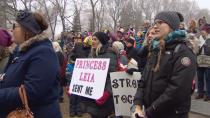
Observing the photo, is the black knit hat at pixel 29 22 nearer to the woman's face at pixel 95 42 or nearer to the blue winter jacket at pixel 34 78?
the blue winter jacket at pixel 34 78

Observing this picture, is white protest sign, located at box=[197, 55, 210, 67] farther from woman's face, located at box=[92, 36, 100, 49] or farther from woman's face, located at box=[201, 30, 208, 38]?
woman's face, located at box=[92, 36, 100, 49]

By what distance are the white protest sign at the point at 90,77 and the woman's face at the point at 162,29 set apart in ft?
8.05

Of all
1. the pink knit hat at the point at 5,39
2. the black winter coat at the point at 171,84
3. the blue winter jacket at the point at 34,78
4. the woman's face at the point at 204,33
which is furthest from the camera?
the woman's face at the point at 204,33

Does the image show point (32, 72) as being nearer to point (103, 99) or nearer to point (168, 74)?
point (168, 74)

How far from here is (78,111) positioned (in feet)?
34.8

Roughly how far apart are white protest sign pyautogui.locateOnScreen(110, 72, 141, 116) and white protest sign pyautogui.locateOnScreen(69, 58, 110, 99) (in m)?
0.19

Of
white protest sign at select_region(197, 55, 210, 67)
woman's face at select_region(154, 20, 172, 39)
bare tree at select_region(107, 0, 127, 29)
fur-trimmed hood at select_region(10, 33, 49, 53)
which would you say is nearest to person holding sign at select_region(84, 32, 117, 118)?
woman's face at select_region(154, 20, 172, 39)

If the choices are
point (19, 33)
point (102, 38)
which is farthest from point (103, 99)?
point (19, 33)

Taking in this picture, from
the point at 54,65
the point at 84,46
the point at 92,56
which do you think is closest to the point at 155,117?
the point at 54,65

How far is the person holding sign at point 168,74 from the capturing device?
4020mm

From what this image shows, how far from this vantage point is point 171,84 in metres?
4.03

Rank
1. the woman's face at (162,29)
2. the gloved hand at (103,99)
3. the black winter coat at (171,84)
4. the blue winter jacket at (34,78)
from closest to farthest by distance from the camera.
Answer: the blue winter jacket at (34,78) < the black winter coat at (171,84) < the woman's face at (162,29) < the gloved hand at (103,99)

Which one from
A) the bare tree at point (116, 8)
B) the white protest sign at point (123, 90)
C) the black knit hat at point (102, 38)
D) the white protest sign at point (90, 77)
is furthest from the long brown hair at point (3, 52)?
the bare tree at point (116, 8)

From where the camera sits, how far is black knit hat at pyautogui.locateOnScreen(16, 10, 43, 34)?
12.7ft
